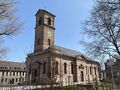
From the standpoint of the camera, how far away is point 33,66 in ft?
156

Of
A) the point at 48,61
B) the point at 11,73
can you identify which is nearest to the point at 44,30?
the point at 48,61

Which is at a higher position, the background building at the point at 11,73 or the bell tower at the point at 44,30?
the bell tower at the point at 44,30

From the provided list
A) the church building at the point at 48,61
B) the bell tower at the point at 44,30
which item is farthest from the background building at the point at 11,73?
the bell tower at the point at 44,30

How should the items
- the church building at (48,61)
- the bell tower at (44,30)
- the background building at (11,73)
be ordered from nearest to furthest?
the church building at (48,61)
the bell tower at (44,30)
the background building at (11,73)

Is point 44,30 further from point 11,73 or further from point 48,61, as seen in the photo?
point 11,73

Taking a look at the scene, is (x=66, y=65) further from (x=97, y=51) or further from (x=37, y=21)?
(x=97, y=51)

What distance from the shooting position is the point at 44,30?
47188 millimetres

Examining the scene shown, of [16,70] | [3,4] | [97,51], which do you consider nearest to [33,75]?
[97,51]

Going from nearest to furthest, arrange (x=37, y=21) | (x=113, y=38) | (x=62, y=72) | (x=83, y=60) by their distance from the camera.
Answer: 1. (x=113, y=38)
2. (x=62, y=72)
3. (x=37, y=21)
4. (x=83, y=60)

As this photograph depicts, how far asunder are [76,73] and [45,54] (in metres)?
12.8

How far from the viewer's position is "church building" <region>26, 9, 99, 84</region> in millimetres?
42656

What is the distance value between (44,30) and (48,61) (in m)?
9.76

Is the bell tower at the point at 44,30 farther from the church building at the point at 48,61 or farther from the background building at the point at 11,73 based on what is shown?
the background building at the point at 11,73

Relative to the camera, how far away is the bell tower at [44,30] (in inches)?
1848
